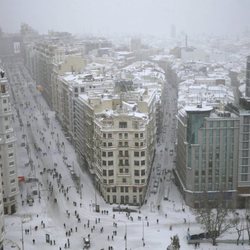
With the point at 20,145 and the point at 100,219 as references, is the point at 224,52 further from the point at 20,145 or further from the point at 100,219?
the point at 100,219

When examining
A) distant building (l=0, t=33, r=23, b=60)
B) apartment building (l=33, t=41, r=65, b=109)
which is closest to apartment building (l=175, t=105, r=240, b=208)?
apartment building (l=33, t=41, r=65, b=109)

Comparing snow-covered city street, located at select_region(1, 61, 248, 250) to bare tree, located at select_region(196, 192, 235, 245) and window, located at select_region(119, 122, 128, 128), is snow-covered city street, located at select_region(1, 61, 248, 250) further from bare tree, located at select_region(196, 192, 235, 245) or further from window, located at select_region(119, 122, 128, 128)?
window, located at select_region(119, 122, 128, 128)

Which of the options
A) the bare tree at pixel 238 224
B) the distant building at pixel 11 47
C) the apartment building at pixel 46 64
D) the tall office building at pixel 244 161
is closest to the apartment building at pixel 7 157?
the bare tree at pixel 238 224

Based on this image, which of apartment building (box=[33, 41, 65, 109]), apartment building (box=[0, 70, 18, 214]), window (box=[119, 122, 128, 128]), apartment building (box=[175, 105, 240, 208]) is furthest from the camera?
apartment building (box=[33, 41, 65, 109])

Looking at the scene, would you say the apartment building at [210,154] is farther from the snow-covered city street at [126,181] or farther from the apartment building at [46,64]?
the apartment building at [46,64]

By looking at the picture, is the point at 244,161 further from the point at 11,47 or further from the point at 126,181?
the point at 11,47

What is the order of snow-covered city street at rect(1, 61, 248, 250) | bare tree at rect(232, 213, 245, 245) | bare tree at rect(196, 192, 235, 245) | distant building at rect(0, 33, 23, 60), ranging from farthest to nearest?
distant building at rect(0, 33, 23, 60)
snow-covered city street at rect(1, 61, 248, 250)
bare tree at rect(232, 213, 245, 245)
bare tree at rect(196, 192, 235, 245)
